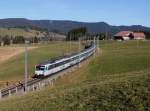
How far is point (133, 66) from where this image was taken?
3270 inches

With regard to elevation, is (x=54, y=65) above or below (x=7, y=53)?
above

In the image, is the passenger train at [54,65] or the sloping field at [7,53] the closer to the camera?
the passenger train at [54,65]

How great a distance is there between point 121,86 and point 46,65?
48.2 m

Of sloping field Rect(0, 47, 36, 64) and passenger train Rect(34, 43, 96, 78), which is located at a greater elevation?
passenger train Rect(34, 43, 96, 78)

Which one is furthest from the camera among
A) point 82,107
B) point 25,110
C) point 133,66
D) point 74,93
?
point 133,66

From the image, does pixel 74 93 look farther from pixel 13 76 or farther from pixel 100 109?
pixel 13 76

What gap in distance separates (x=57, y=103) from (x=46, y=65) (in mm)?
48489

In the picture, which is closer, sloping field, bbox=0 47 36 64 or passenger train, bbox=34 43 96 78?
passenger train, bbox=34 43 96 78

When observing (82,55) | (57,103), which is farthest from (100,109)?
(82,55)

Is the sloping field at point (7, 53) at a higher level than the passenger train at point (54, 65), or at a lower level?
lower

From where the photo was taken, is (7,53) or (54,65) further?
(7,53)

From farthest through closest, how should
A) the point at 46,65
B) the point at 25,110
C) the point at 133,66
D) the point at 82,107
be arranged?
1. the point at 133,66
2. the point at 46,65
3. the point at 25,110
4. the point at 82,107

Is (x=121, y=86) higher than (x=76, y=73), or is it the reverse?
(x=121, y=86)

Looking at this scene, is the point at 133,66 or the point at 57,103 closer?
the point at 57,103
